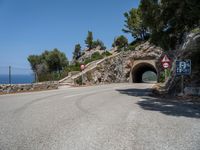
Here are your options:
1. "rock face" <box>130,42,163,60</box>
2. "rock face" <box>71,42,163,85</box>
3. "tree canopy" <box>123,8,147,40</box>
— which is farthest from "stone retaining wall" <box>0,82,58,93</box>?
"tree canopy" <box>123,8,147,40</box>

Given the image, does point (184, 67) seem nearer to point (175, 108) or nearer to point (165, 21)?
point (165, 21)

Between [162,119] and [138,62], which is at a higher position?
[138,62]

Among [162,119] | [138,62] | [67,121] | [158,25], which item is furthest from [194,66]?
[138,62]

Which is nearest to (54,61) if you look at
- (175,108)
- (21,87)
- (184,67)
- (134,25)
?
(134,25)

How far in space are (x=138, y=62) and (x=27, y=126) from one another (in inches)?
1252

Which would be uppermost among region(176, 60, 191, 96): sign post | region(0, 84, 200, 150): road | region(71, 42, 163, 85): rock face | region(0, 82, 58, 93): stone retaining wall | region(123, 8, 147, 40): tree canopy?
region(123, 8, 147, 40): tree canopy

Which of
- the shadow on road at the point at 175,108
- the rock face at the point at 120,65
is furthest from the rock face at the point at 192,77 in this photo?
the rock face at the point at 120,65

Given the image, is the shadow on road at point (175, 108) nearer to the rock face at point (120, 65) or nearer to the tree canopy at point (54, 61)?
the rock face at point (120, 65)

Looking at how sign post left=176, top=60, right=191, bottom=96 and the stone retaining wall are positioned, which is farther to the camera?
the stone retaining wall

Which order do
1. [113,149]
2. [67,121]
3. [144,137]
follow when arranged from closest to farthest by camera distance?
[113,149]
[144,137]
[67,121]

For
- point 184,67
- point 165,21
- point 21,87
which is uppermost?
point 165,21

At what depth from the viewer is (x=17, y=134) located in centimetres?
597

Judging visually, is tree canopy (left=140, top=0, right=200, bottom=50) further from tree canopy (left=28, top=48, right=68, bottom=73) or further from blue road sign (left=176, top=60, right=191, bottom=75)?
tree canopy (left=28, top=48, right=68, bottom=73)

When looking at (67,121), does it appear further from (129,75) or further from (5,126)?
(129,75)
